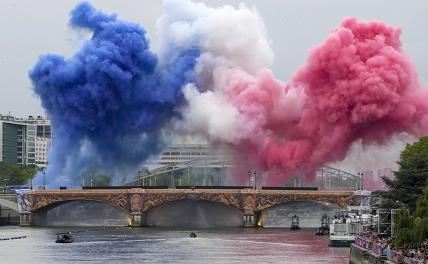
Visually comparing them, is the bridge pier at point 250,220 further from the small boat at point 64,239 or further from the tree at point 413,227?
the tree at point 413,227

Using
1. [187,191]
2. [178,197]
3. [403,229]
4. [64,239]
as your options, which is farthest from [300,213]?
[403,229]

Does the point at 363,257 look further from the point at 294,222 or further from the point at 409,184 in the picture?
the point at 294,222

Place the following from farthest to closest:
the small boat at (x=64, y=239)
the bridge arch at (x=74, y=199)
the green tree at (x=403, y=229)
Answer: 1. the bridge arch at (x=74, y=199)
2. the small boat at (x=64, y=239)
3. the green tree at (x=403, y=229)

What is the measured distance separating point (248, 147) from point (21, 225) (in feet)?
124

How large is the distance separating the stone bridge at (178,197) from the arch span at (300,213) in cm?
339

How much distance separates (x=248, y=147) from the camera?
168 meters

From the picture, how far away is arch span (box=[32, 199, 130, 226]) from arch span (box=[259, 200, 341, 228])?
22569 millimetres

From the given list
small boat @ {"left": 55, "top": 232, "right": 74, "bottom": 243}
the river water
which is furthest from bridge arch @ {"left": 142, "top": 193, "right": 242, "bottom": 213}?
small boat @ {"left": 55, "top": 232, "right": 74, "bottom": 243}

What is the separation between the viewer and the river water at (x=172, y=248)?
105 meters

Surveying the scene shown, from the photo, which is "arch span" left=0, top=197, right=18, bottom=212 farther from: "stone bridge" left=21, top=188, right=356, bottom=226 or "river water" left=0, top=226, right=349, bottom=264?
"river water" left=0, top=226, right=349, bottom=264

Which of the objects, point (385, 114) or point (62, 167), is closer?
point (385, 114)

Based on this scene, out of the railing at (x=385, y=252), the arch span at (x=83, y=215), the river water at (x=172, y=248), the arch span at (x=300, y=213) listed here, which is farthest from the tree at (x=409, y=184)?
the arch span at (x=83, y=215)

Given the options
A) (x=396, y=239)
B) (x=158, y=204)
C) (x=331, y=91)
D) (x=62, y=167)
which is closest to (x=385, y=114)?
(x=331, y=91)

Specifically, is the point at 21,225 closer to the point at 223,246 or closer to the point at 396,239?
the point at 223,246
